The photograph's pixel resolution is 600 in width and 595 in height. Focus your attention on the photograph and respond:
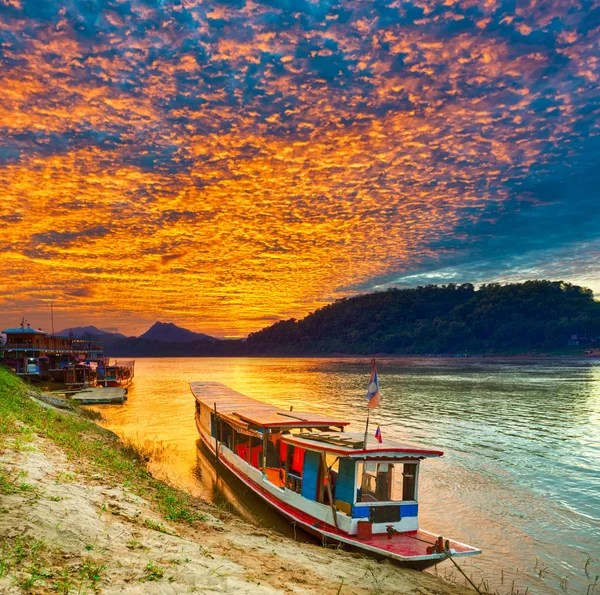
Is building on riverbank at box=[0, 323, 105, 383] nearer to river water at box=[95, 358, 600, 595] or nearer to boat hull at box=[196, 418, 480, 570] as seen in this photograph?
river water at box=[95, 358, 600, 595]

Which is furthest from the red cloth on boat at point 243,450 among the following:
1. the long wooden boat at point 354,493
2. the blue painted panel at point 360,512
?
the blue painted panel at point 360,512

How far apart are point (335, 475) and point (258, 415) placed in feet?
19.1

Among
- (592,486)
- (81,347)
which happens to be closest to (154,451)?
(592,486)

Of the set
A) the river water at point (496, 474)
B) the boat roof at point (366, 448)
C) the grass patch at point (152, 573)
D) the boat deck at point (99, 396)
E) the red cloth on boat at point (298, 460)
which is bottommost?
the boat deck at point (99, 396)

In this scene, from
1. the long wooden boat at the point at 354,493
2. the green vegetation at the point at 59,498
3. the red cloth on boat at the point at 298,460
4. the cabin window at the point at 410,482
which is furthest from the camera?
the red cloth on boat at the point at 298,460

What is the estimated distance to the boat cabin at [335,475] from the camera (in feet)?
40.0

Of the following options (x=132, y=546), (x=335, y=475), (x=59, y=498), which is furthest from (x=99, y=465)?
(x=335, y=475)

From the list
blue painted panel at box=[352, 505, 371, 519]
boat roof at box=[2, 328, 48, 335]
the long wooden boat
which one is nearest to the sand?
the long wooden boat

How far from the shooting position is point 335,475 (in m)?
14.4

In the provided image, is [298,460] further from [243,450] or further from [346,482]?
[243,450]

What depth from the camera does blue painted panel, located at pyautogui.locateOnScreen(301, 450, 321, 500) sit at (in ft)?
44.8

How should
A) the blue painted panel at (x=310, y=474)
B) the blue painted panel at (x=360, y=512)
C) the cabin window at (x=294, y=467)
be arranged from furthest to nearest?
the cabin window at (x=294, y=467)
the blue painted panel at (x=310, y=474)
the blue painted panel at (x=360, y=512)

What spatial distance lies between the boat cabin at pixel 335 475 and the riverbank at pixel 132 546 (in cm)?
135

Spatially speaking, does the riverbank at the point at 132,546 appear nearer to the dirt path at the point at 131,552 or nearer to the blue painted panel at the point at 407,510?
Result: the dirt path at the point at 131,552
